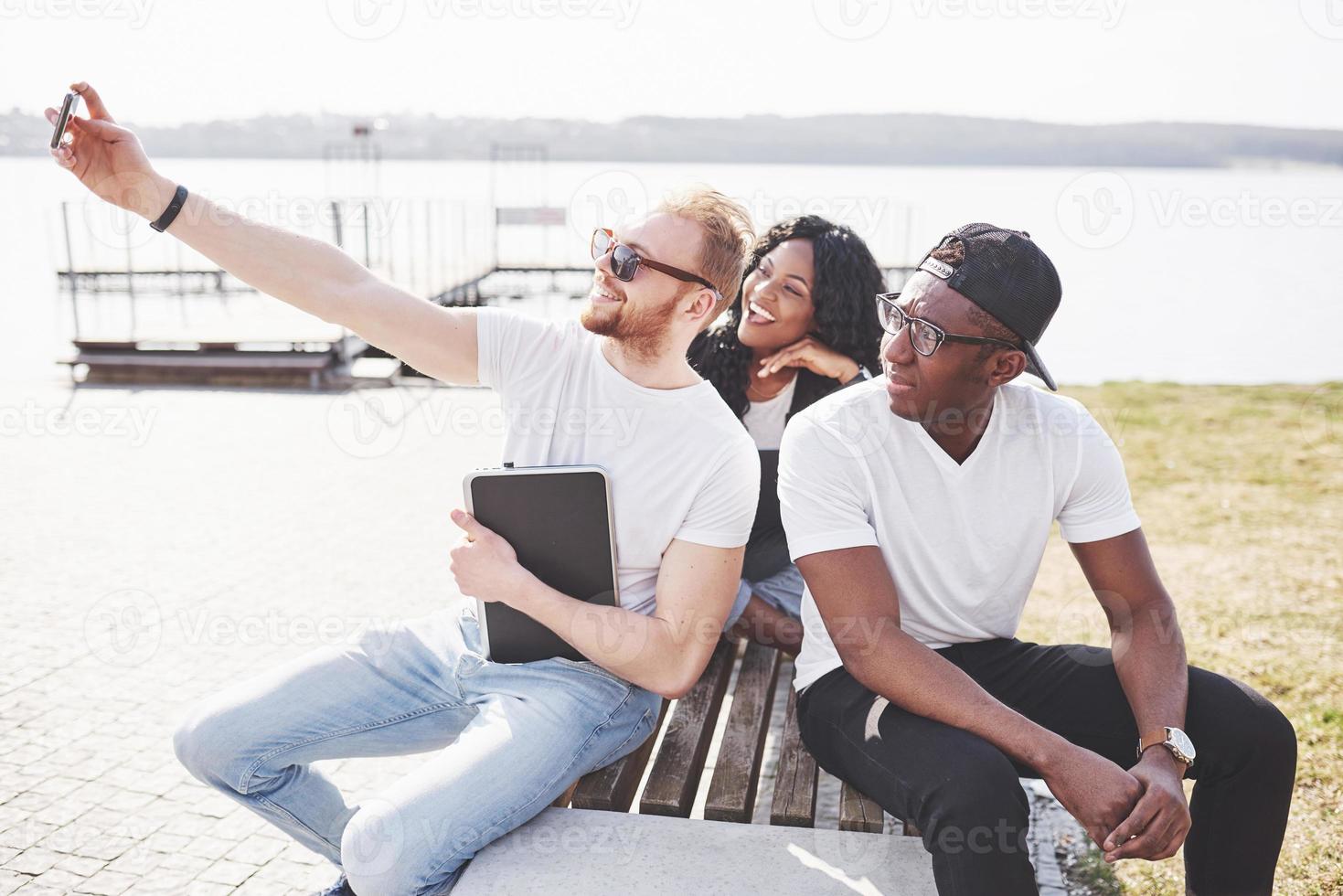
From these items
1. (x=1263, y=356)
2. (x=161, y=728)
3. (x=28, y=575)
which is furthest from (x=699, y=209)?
(x=1263, y=356)

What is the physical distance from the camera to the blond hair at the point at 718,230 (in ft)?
8.96

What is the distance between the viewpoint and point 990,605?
267 centimetres

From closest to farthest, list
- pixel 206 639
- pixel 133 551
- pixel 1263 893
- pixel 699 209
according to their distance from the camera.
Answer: pixel 1263 893 < pixel 699 209 < pixel 206 639 < pixel 133 551

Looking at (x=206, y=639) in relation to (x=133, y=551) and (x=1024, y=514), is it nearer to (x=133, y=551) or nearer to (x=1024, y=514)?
(x=133, y=551)

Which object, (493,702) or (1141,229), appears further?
(1141,229)

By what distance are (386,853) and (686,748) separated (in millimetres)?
952

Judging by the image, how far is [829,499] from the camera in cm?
251

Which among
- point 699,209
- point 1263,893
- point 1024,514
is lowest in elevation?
point 1263,893

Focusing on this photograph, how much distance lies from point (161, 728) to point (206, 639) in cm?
85

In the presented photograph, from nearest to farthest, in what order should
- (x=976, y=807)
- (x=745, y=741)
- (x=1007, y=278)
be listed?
(x=976, y=807), (x=1007, y=278), (x=745, y=741)

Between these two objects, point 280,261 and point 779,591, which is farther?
point 779,591
